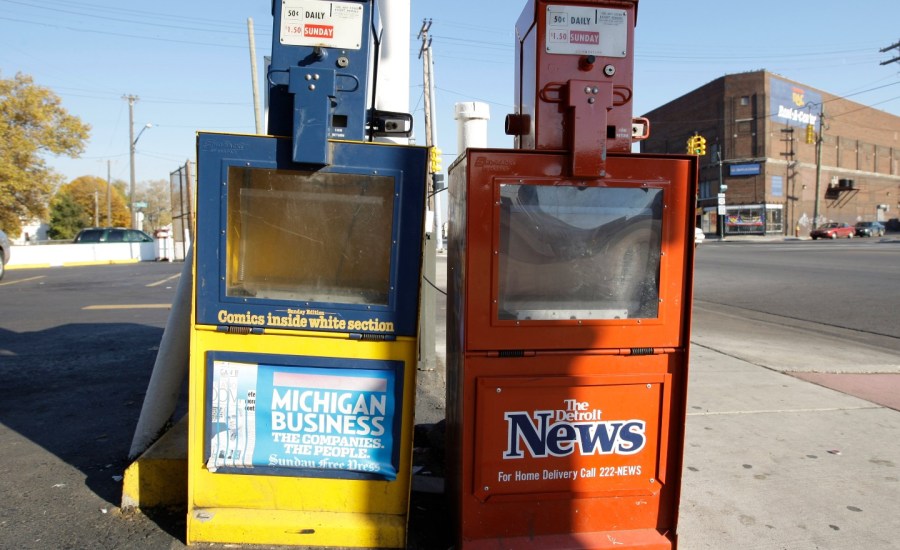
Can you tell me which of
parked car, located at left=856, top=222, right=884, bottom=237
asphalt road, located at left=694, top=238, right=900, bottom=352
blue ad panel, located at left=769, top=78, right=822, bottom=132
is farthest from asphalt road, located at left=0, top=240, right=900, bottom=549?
parked car, located at left=856, top=222, right=884, bottom=237

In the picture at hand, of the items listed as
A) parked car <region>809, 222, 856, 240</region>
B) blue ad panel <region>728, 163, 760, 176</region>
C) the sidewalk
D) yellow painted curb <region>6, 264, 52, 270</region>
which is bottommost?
yellow painted curb <region>6, 264, 52, 270</region>

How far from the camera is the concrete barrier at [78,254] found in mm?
26375

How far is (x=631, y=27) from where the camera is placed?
3.07 m

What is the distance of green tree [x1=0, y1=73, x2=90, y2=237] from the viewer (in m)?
24.1

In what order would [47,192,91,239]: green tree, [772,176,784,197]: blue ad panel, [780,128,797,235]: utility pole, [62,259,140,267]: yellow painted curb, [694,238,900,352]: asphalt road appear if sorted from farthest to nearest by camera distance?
[47,192,91,239]: green tree → [780,128,797,235]: utility pole → [772,176,784,197]: blue ad panel → [62,259,140,267]: yellow painted curb → [694,238,900,352]: asphalt road

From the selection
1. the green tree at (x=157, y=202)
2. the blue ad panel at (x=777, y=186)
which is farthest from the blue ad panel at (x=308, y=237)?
the green tree at (x=157, y=202)

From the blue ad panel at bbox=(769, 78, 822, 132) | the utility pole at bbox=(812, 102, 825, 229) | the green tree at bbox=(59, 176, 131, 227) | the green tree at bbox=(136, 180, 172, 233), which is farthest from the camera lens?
the green tree at bbox=(136, 180, 172, 233)

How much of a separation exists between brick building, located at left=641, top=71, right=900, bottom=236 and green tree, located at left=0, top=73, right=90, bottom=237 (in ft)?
148

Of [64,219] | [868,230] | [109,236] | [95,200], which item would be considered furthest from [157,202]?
[868,230]

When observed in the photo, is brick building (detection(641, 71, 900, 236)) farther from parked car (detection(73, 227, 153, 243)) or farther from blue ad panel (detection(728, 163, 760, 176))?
parked car (detection(73, 227, 153, 243))

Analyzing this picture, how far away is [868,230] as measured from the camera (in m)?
54.7

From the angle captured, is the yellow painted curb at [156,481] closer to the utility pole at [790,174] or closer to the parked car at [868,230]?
the utility pole at [790,174]

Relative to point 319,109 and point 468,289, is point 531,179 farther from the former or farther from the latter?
point 319,109

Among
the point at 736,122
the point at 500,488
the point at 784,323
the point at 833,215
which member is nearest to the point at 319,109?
the point at 500,488
